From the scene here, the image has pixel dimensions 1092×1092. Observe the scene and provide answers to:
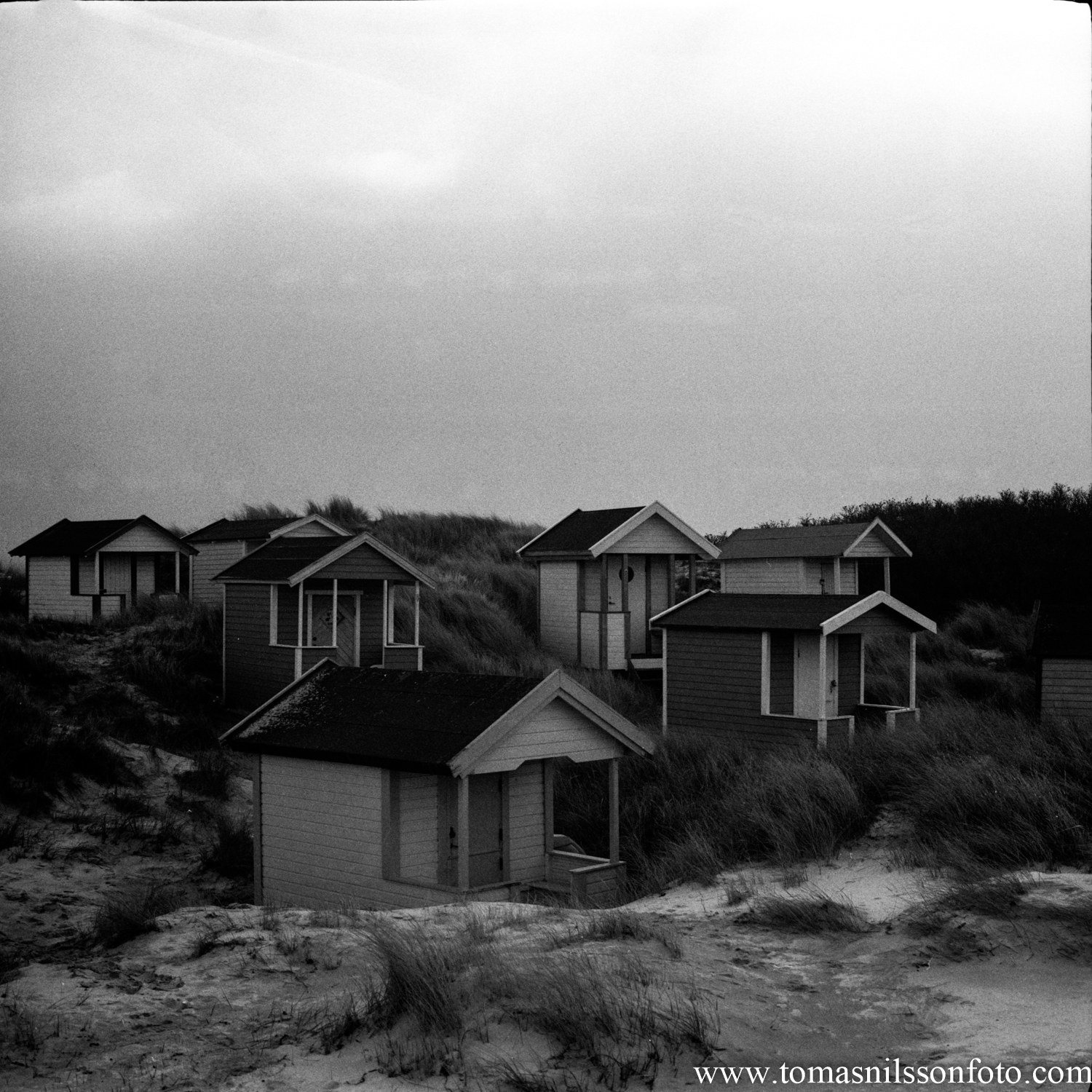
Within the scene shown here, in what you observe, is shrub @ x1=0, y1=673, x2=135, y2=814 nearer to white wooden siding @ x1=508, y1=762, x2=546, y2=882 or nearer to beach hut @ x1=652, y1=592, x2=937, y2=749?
white wooden siding @ x1=508, y1=762, x2=546, y2=882

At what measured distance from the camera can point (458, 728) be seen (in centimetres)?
1330

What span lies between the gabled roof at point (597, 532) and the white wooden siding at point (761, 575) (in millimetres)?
2189

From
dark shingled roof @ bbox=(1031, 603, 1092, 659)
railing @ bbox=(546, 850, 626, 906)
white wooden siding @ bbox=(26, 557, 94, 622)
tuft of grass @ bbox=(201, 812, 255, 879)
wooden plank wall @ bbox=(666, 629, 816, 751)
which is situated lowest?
tuft of grass @ bbox=(201, 812, 255, 879)

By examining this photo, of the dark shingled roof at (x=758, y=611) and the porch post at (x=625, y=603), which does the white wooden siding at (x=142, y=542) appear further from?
the dark shingled roof at (x=758, y=611)

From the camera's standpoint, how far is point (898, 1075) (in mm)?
6895

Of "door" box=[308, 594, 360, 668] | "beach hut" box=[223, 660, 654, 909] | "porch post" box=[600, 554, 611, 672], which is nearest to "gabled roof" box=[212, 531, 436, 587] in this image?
"door" box=[308, 594, 360, 668]

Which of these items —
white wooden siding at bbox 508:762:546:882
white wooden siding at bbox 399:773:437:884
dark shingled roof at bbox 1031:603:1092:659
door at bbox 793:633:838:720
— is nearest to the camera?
white wooden siding at bbox 399:773:437:884

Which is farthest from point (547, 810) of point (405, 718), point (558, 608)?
point (558, 608)

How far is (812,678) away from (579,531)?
37.5ft

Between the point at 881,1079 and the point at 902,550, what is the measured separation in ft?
102

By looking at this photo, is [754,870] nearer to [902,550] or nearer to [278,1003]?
[278,1003]

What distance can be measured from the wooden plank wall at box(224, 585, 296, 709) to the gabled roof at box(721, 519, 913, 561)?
1432cm

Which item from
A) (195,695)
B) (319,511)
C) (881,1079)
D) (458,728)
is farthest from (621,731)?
(319,511)

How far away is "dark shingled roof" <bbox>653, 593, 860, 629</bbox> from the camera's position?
22.9m
